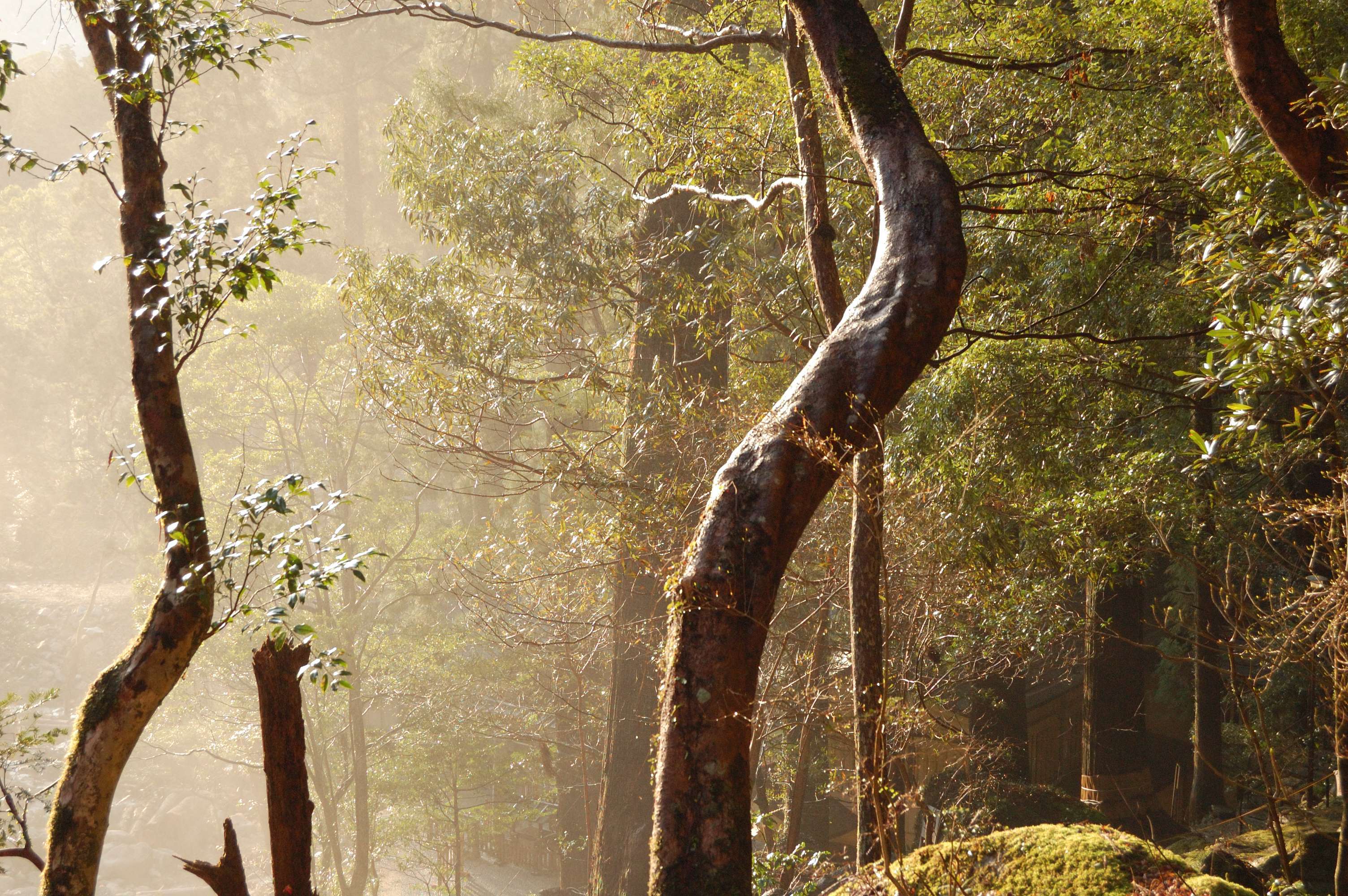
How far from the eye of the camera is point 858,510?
436cm

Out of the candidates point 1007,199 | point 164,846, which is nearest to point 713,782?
point 1007,199

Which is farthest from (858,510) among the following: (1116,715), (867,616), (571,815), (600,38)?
(571,815)

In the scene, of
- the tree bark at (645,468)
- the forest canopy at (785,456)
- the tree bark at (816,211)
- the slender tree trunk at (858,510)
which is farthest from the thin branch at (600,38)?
the tree bark at (645,468)

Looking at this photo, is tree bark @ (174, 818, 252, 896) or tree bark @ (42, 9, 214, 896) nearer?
tree bark @ (174, 818, 252, 896)

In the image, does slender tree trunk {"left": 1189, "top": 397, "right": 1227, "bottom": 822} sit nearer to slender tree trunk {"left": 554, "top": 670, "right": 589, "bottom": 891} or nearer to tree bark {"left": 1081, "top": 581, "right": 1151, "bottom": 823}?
tree bark {"left": 1081, "top": 581, "right": 1151, "bottom": 823}

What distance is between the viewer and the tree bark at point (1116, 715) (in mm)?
10219

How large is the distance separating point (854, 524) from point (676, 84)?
16.1 ft

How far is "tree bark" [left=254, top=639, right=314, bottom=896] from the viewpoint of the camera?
9.76 feet

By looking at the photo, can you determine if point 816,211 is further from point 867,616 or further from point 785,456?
point 785,456

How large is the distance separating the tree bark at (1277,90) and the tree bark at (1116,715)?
7.04 metres

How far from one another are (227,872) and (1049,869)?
2.62 metres

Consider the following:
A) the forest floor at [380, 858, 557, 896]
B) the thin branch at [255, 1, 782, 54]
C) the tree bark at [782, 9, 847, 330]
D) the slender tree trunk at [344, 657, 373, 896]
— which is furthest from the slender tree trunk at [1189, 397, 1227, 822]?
the slender tree trunk at [344, 657, 373, 896]

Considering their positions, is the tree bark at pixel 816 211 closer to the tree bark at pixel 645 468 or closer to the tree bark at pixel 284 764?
the tree bark at pixel 284 764

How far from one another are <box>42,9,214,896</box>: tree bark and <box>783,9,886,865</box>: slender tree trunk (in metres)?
2.58
